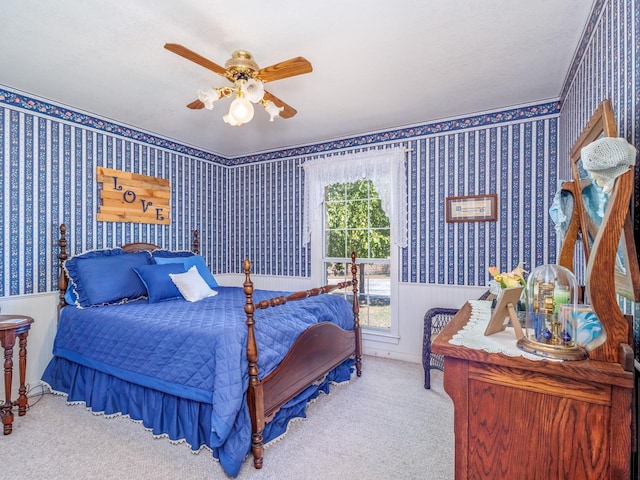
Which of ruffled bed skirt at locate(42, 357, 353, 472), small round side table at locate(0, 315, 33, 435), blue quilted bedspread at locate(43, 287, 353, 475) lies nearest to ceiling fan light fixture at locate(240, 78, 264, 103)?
blue quilted bedspread at locate(43, 287, 353, 475)

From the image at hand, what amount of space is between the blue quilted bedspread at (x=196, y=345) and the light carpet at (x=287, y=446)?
32 centimetres

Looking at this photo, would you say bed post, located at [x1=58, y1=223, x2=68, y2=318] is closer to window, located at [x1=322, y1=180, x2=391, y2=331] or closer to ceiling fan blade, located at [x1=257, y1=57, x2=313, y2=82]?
ceiling fan blade, located at [x1=257, y1=57, x2=313, y2=82]

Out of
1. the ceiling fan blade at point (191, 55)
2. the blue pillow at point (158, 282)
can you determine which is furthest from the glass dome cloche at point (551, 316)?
the blue pillow at point (158, 282)

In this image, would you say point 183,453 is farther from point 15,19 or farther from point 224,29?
point 15,19

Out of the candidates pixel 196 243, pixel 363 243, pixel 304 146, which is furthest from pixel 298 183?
pixel 196 243

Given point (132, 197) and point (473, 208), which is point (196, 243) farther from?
point (473, 208)

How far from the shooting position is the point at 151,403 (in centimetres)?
237

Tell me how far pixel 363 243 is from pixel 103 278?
105 inches

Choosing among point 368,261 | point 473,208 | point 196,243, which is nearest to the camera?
point 473,208

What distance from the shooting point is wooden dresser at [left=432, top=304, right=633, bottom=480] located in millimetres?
937

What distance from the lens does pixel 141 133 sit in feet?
12.5

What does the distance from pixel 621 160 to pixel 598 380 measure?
60 centimetres

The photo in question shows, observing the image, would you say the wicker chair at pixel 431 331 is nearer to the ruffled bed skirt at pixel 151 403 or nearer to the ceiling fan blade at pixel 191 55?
the ruffled bed skirt at pixel 151 403

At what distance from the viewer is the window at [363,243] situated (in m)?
4.01
